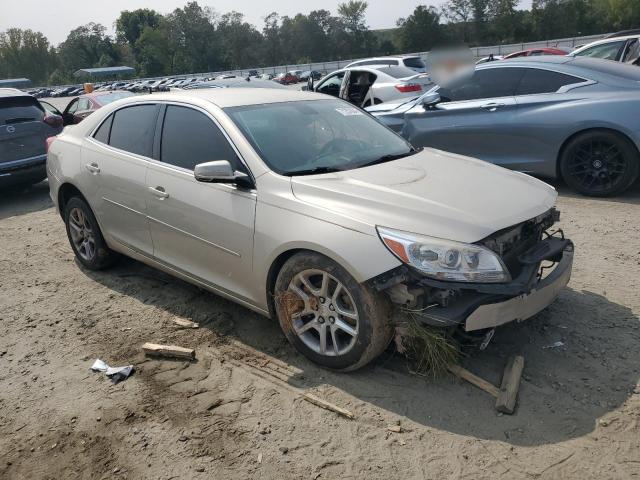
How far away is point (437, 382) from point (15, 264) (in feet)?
15.3

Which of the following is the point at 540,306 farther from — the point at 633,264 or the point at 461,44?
the point at 461,44

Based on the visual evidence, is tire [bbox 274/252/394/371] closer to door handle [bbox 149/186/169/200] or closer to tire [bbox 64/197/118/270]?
door handle [bbox 149/186/169/200]

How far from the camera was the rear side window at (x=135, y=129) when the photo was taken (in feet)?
14.9

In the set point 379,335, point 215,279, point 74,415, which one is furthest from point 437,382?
point 74,415

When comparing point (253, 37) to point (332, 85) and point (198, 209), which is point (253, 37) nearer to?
point (332, 85)

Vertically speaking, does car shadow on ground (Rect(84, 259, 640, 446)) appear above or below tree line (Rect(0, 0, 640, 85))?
below

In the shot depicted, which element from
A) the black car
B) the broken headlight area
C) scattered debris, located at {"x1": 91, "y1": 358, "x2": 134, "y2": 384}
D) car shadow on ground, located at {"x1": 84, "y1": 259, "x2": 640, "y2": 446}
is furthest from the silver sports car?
the black car

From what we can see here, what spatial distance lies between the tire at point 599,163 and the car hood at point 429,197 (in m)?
3.02

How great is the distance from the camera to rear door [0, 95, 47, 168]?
863cm

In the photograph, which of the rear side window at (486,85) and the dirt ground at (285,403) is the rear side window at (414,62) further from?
the dirt ground at (285,403)

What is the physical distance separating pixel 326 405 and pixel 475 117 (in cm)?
A: 540

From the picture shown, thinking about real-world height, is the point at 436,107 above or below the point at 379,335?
above

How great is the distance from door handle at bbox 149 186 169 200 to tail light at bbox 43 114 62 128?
20.0 feet

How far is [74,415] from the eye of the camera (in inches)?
129
